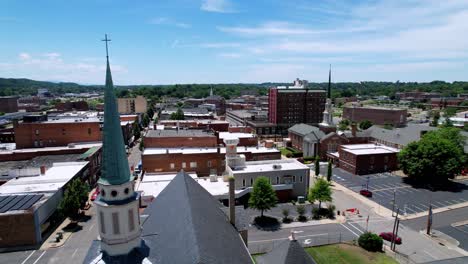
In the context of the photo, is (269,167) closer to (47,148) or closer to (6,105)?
(47,148)

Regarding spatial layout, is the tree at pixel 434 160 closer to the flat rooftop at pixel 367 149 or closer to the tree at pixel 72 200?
the flat rooftop at pixel 367 149

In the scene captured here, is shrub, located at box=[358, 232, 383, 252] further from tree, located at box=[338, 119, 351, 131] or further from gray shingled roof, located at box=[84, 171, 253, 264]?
tree, located at box=[338, 119, 351, 131]

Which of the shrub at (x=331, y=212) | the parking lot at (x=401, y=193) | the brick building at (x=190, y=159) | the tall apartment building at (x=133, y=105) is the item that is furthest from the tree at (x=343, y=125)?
the tall apartment building at (x=133, y=105)

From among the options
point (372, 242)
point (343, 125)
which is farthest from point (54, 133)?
point (343, 125)

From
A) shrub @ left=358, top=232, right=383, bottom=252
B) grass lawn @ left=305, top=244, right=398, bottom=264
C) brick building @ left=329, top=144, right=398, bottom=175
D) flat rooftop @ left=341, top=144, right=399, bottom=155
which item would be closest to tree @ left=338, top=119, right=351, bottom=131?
flat rooftop @ left=341, top=144, right=399, bottom=155

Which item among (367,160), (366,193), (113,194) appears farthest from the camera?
(367,160)

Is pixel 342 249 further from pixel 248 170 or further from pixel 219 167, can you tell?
pixel 219 167

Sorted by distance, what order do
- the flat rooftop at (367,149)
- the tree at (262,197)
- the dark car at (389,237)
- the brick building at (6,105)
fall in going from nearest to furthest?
1. the dark car at (389,237)
2. the tree at (262,197)
3. the flat rooftop at (367,149)
4. the brick building at (6,105)

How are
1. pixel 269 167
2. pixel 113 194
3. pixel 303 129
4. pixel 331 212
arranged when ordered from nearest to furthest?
pixel 113 194
pixel 331 212
pixel 269 167
pixel 303 129
